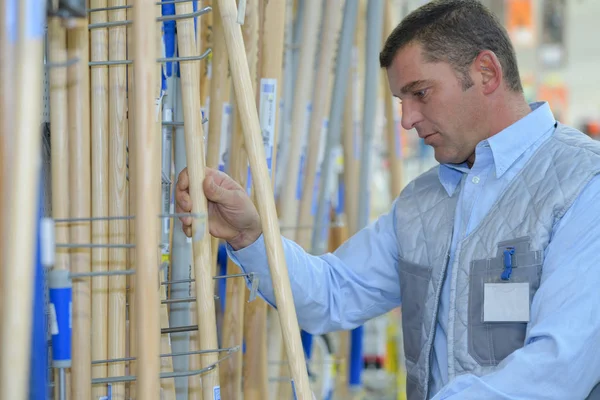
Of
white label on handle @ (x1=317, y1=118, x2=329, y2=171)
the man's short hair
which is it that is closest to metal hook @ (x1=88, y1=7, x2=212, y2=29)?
the man's short hair

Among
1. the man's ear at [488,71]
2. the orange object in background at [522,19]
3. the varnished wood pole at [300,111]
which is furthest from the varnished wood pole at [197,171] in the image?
the orange object in background at [522,19]

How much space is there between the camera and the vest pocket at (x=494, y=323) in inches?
56.5

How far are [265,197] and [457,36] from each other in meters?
0.59

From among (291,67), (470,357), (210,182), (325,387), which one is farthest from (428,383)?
(325,387)

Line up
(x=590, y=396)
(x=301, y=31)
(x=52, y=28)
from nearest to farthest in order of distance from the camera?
(x=52, y=28)
(x=590, y=396)
(x=301, y=31)

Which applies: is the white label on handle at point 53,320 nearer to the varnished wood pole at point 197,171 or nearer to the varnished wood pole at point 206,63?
the varnished wood pole at point 197,171

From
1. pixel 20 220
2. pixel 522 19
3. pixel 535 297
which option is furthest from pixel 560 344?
pixel 522 19

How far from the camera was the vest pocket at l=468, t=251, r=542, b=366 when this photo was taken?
1436 millimetres

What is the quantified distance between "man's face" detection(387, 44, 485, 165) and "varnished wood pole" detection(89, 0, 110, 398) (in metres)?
0.61

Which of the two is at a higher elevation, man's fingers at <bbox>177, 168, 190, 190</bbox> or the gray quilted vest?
man's fingers at <bbox>177, 168, 190, 190</bbox>

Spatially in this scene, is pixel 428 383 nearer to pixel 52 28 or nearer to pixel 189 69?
pixel 189 69

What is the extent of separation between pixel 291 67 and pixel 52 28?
1.26 m

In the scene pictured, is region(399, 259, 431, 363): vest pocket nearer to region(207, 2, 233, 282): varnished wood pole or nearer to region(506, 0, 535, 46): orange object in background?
region(207, 2, 233, 282): varnished wood pole

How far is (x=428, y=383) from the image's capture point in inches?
63.3
